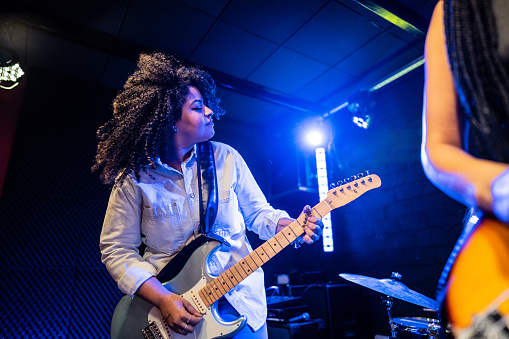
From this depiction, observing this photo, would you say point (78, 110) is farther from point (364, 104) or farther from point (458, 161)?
point (458, 161)

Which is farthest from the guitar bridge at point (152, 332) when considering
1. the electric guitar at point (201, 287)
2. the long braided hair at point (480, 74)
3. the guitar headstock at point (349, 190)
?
the long braided hair at point (480, 74)

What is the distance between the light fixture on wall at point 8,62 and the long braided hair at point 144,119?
144 cm

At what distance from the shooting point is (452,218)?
3.40 m

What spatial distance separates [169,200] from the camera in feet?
6.15

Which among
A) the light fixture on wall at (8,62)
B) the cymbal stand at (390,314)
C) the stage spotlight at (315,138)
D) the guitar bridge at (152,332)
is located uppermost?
the light fixture on wall at (8,62)

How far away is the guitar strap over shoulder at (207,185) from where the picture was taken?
181 centimetres

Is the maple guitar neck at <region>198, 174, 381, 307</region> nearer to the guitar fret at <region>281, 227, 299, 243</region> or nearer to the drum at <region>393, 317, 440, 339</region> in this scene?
the guitar fret at <region>281, 227, 299, 243</region>

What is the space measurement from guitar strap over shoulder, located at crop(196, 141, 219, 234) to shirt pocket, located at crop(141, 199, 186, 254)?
0.15 metres

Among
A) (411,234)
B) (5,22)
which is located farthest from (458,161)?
(5,22)

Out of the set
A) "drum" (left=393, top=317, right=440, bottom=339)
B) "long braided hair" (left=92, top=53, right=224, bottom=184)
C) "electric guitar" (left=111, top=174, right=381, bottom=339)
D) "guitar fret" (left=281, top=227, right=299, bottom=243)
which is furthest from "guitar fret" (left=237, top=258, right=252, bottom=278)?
"drum" (left=393, top=317, right=440, bottom=339)

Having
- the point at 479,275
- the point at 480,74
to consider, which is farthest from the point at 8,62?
the point at 479,275

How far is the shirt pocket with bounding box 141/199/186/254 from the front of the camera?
5.88ft

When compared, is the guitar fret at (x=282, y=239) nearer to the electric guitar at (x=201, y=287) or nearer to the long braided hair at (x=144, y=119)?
the electric guitar at (x=201, y=287)

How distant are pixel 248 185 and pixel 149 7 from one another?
7.35ft
